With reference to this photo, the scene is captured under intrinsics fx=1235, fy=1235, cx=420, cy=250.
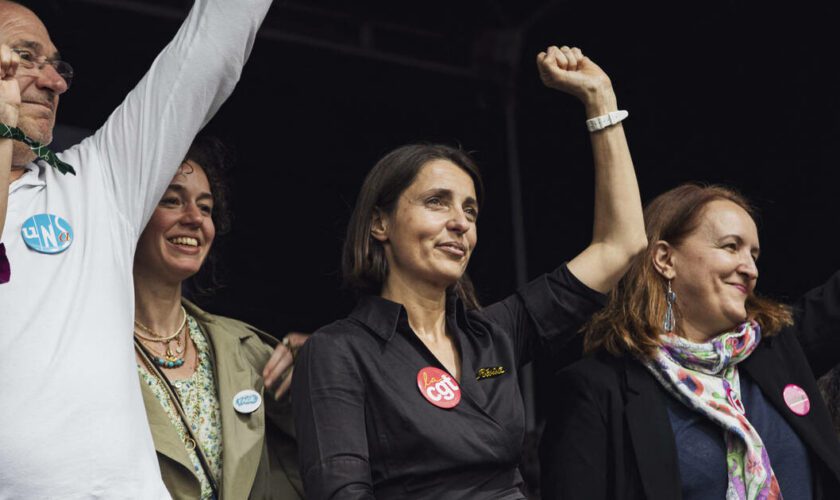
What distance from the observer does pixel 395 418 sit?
250 centimetres

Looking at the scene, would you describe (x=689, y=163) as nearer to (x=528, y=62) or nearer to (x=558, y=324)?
(x=528, y=62)

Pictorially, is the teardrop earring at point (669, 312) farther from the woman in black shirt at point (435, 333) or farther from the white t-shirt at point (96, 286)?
the white t-shirt at point (96, 286)

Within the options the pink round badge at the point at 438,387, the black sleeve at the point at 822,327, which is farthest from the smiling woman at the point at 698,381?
the pink round badge at the point at 438,387

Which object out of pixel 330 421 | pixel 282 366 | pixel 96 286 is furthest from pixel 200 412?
pixel 96 286

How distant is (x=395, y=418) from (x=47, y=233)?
769 millimetres

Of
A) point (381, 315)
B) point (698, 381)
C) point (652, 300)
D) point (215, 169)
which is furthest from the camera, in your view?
point (652, 300)

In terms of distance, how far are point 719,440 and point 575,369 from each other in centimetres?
39

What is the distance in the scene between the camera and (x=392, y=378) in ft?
8.43

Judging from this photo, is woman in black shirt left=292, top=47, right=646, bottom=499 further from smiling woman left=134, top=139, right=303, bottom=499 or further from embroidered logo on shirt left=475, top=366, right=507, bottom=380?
smiling woman left=134, top=139, right=303, bottom=499

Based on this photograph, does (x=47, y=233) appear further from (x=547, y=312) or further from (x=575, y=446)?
(x=575, y=446)

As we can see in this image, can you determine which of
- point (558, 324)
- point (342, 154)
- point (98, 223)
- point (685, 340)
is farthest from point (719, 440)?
point (342, 154)

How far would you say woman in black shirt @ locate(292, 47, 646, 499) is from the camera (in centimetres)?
247

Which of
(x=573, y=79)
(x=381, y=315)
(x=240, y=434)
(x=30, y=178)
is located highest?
(x=573, y=79)

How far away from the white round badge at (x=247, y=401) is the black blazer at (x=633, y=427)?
0.75 metres
